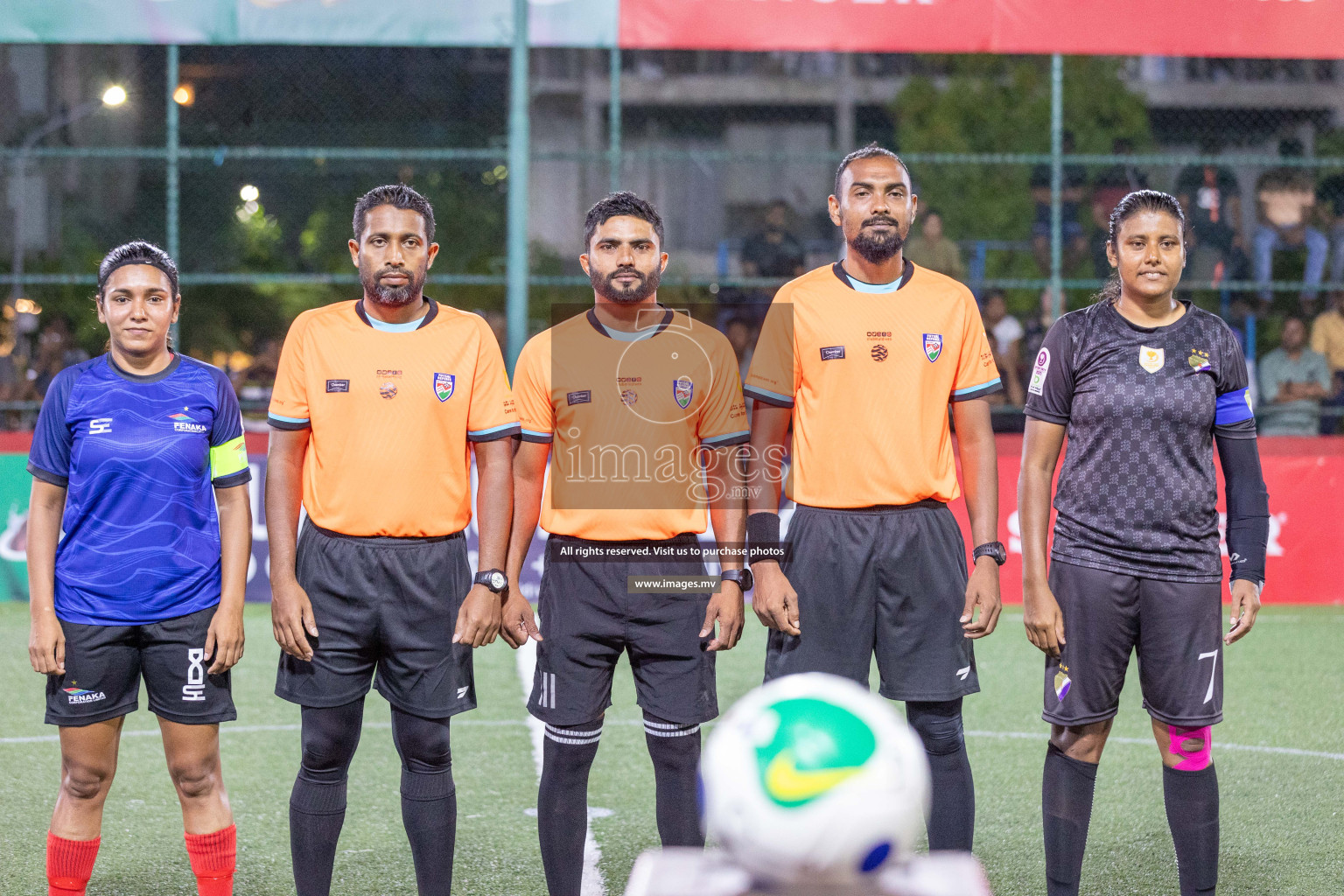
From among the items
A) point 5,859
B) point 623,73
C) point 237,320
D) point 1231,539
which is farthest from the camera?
point 623,73

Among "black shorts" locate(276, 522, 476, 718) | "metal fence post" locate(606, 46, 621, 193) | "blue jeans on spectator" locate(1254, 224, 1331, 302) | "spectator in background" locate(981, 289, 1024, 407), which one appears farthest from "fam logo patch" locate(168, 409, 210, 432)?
"blue jeans on spectator" locate(1254, 224, 1331, 302)

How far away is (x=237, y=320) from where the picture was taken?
22.1 metres

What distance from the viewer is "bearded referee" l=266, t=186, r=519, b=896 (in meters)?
3.81

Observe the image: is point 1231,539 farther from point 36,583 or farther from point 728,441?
point 36,583

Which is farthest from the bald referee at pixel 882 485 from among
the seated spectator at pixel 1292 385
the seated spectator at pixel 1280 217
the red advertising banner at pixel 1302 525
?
the seated spectator at pixel 1280 217

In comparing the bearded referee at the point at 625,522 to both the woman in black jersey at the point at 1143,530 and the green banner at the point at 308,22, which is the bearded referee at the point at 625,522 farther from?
the green banner at the point at 308,22

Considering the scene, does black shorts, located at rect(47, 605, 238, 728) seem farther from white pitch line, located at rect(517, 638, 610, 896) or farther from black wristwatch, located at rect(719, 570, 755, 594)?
black wristwatch, located at rect(719, 570, 755, 594)

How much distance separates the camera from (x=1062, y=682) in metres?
3.90

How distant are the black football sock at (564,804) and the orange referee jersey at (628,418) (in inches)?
22.7

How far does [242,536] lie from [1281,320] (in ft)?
42.1

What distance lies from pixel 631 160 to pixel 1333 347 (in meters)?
11.0

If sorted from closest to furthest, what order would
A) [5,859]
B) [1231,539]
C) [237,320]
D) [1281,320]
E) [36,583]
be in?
[36,583] → [1231,539] → [5,859] → [1281,320] → [237,320]

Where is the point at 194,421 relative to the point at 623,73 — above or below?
below

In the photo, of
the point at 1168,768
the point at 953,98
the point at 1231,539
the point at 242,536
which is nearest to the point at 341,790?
the point at 242,536
